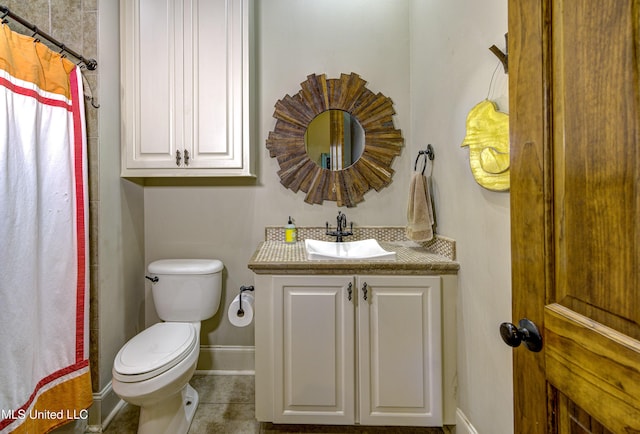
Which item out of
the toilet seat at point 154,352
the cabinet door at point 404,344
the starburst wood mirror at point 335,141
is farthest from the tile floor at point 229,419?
the starburst wood mirror at point 335,141

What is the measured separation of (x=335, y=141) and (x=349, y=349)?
130 centimetres

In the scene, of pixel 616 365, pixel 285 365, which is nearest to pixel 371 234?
pixel 285 365

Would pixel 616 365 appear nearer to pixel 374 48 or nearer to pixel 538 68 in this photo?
pixel 538 68

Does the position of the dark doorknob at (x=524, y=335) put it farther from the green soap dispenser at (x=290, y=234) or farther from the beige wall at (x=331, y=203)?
the green soap dispenser at (x=290, y=234)

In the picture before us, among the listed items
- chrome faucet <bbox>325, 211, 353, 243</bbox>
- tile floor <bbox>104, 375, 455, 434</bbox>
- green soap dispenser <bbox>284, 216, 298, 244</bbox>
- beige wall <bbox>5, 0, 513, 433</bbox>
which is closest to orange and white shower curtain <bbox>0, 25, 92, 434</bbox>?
beige wall <bbox>5, 0, 513, 433</bbox>

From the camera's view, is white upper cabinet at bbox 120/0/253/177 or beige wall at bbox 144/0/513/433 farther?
beige wall at bbox 144/0/513/433

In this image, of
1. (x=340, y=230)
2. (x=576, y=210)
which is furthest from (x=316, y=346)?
(x=576, y=210)

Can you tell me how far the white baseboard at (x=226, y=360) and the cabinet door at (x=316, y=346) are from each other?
66 cm

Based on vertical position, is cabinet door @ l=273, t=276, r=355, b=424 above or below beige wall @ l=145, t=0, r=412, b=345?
below

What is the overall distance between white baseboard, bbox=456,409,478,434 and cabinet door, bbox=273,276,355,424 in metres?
0.50

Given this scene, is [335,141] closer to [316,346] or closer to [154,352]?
[316,346]

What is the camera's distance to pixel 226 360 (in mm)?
1932

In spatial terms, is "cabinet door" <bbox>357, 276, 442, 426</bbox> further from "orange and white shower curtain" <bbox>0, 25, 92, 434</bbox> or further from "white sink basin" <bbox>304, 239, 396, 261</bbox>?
"orange and white shower curtain" <bbox>0, 25, 92, 434</bbox>

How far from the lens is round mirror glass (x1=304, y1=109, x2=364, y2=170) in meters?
1.91
